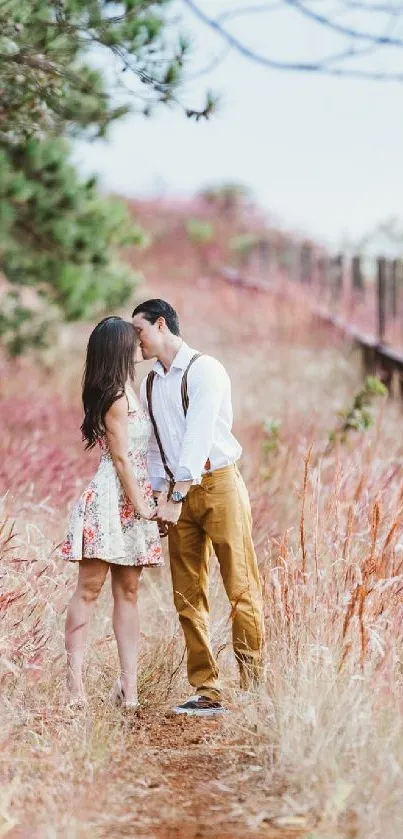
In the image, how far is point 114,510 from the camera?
4.41 meters

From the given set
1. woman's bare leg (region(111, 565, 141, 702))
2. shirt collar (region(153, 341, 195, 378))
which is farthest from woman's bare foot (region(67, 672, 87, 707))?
shirt collar (region(153, 341, 195, 378))

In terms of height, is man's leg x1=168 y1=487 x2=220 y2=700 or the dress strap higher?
the dress strap

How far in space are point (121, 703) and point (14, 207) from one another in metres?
5.37

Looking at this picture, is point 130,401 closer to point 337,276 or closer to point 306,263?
point 337,276

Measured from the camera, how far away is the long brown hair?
4.41m

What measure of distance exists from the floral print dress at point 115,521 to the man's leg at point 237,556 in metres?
0.24

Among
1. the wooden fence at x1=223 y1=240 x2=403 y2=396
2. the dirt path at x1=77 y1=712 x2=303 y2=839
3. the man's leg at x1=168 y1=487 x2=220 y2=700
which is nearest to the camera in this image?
the dirt path at x1=77 y1=712 x2=303 y2=839

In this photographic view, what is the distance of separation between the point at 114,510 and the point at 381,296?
10.5 meters

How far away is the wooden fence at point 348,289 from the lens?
1354 centimetres

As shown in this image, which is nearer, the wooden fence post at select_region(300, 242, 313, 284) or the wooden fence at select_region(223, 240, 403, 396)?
the wooden fence at select_region(223, 240, 403, 396)

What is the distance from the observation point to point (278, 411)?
1098 centimetres

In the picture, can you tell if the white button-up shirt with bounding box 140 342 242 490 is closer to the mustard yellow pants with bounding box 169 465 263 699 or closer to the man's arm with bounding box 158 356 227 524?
the man's arm with bounding box 158 356 227 524

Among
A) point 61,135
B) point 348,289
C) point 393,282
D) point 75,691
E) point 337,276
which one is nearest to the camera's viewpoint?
point 75,691

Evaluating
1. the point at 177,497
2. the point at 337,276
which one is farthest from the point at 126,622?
the point at 337,276
